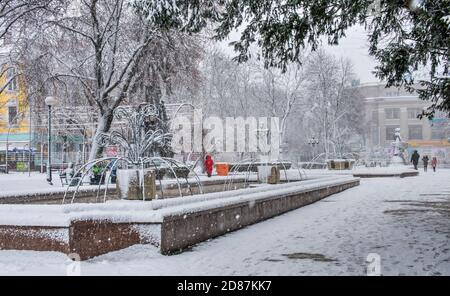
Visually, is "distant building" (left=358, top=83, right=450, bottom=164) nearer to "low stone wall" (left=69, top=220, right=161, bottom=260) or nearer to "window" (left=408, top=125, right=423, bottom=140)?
"window" (left=408, top=125, right=423, bottom=140)

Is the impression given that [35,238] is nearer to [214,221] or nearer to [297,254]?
[214,221]

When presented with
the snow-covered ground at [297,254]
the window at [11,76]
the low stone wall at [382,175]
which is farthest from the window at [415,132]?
the snow-covered ground at [297,254]

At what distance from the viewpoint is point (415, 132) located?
85375mm

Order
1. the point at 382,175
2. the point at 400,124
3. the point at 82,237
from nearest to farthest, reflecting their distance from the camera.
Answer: the point at 82,237 < the point at 382,175 < the point at 400,124

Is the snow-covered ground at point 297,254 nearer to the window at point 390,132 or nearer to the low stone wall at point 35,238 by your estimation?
the low stone wall at point 35,238

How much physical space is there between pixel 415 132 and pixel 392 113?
4694 millimetres

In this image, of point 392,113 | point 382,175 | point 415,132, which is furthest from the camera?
point 392,113

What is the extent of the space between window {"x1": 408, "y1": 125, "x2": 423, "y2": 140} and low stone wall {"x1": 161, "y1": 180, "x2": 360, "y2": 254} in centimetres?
7590

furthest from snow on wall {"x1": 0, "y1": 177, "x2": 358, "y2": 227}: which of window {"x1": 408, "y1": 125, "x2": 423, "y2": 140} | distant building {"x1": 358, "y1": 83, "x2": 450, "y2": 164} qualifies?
window {"x1": 408, "y1": 125, "x2": 423, "y2": 140}

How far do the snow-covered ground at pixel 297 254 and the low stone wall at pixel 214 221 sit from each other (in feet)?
0.59

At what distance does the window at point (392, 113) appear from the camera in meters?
86.5

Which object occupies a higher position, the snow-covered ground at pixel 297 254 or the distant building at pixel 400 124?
the distant building at pixel 400 124

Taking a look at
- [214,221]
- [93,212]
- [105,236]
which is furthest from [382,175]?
[93,212]
